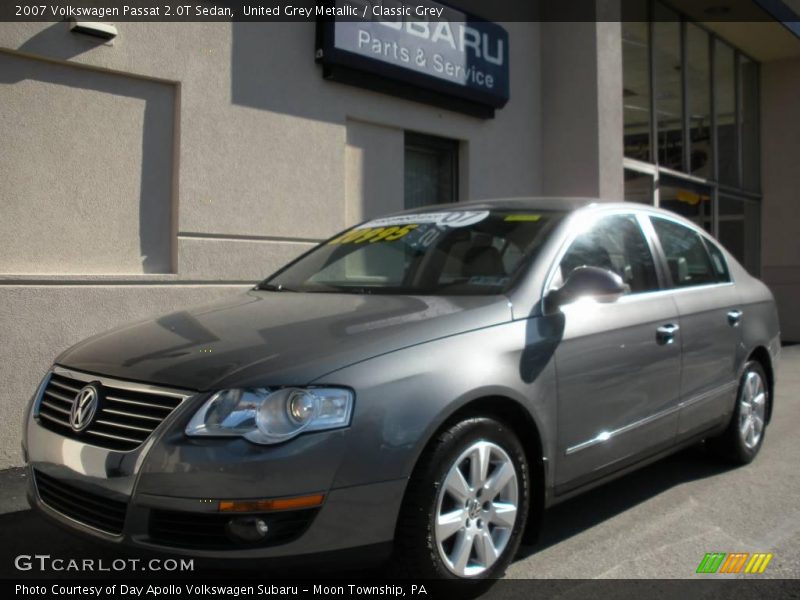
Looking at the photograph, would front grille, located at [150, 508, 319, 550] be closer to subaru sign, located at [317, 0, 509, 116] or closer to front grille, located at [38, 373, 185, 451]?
front grille, located at [38, 373, 185, 451]

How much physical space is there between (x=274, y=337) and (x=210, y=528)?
28.4 inches

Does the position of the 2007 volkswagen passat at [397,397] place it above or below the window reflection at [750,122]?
below

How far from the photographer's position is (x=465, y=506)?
2920 mm

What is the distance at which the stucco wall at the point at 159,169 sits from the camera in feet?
17.3

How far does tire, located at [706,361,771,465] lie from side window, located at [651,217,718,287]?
0.69 metres

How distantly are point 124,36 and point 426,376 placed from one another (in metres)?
4.27

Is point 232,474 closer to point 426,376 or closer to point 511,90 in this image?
point 426,376

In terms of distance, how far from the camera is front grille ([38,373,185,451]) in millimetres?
2646

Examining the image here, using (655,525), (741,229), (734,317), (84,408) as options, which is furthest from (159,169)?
(741,229)

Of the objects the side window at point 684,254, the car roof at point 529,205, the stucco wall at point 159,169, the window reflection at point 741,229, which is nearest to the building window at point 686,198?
the window reflection at point 741,229

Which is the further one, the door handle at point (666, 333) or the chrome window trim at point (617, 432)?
the door handle at point (666, 333)

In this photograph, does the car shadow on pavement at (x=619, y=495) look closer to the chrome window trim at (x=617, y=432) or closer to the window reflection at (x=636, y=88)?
the chrome window trim at (x=617, y=432)

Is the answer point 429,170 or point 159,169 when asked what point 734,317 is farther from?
point 429,170

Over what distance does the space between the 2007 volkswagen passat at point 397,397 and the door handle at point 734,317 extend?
44 centimetres
